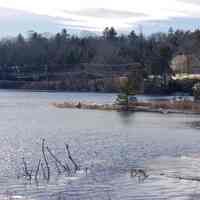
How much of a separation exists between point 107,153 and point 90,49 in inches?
4776

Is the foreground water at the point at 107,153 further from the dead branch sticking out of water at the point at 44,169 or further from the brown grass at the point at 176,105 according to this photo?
the brown grass at the point at 176,105

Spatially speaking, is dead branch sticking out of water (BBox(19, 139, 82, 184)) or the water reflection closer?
dead branch sticking out of water (BBox(19, 139, 82, 184))

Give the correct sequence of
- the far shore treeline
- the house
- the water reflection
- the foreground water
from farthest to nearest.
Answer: the house, the far shore treeline, the water reflection, the foreground water

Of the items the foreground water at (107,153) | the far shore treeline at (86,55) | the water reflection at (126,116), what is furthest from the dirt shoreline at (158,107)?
the far shore treeline at (86,55)

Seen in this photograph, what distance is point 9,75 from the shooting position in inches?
5738

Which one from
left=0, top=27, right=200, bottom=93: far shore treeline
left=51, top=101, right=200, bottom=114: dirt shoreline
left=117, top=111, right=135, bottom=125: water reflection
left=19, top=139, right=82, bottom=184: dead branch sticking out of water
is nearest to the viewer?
left=19, top=139, right=82, bottom=184: dead branch sticking out of water

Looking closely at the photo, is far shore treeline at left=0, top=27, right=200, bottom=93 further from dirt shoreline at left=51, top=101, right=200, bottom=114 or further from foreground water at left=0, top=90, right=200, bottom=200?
foreground water at left=0, top=90, right=200, bottom=200

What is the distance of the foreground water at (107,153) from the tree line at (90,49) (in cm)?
6486

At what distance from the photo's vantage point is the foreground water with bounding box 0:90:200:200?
68.6ft

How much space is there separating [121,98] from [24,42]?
102035 mm

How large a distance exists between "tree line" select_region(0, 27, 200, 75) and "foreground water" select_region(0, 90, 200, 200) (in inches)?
2553

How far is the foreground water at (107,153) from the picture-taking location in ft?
68.6

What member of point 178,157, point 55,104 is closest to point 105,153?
point 178,157

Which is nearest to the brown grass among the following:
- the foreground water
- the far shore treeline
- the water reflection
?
the water reflection
